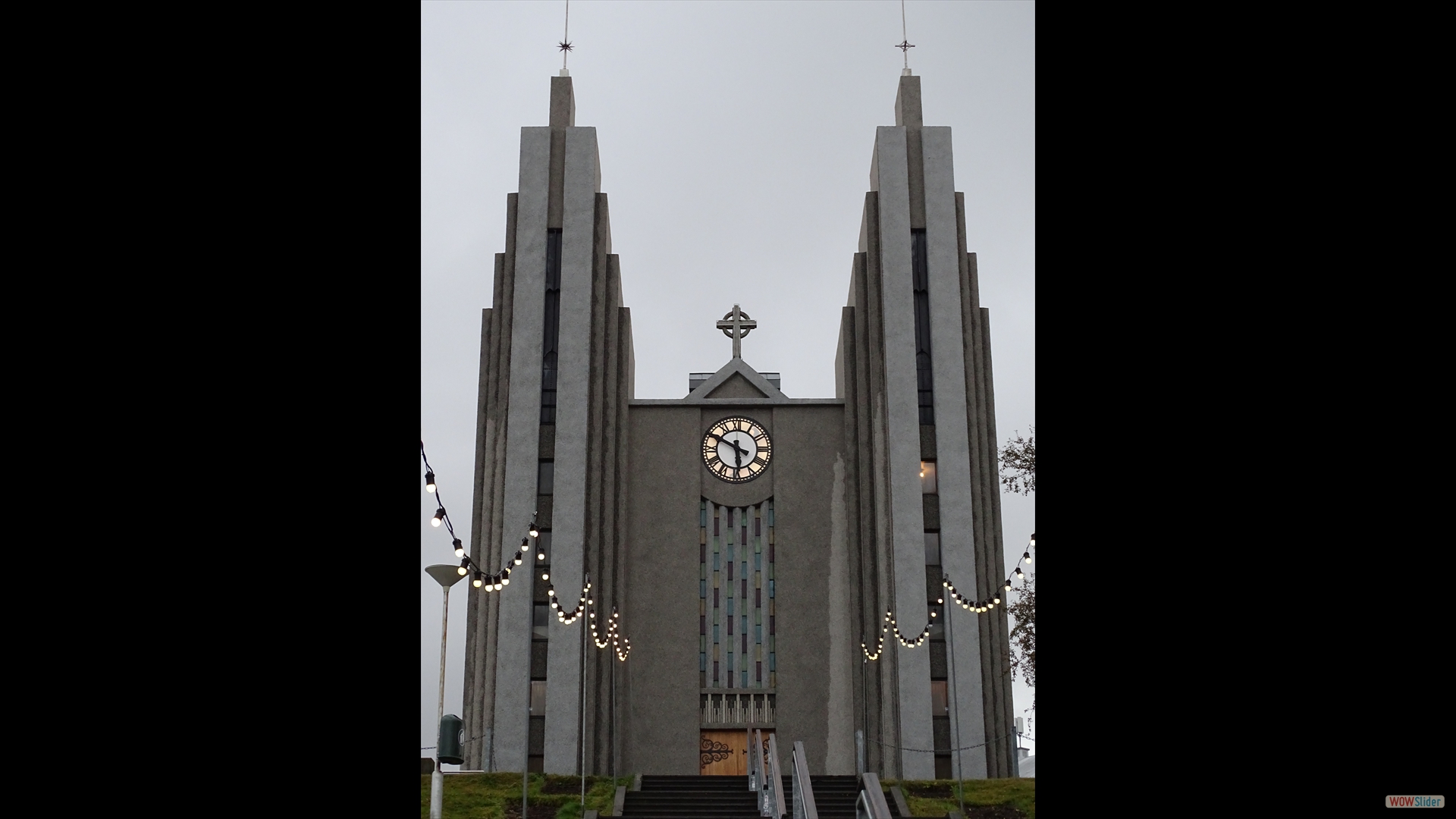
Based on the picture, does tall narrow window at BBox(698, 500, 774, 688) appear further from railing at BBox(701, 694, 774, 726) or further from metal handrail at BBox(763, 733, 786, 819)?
metal handrail at BBox(763, 733, 786, 819)

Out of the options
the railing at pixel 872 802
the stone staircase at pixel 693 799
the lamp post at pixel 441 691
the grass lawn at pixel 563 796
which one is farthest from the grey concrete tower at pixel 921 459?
the lamp post at pixel 441 691

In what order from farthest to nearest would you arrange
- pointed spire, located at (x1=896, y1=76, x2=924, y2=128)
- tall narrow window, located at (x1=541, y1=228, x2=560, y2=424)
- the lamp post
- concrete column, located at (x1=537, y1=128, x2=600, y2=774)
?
1. pointed spire, located at (x1=896, y1=76, x2=924, y2=128)
2. tall narrow window, located at (x1=541, y1=228, x2=560, y2=424)
3. concrete column, located at (x1=537, y1=128, x2=600, y2=774)
4. the lamp post

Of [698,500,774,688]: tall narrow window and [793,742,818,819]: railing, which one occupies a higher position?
[698,500,774,688]: tall narrow window

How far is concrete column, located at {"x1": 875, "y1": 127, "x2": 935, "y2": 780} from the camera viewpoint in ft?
94.5

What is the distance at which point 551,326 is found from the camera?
1260 inches

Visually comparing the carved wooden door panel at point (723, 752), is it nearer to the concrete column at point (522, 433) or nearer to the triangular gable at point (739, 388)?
the concrete column at point (522, 433)

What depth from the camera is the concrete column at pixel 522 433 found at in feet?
96.0

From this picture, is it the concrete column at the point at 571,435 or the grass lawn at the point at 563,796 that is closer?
the grass lawn at the point at 563,796

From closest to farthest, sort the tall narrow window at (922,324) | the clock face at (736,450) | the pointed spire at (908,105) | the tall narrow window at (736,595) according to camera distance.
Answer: the tall narrow window at (922,324), the tall narrow window at (736,595), the pointed spire at (908,105), the clock face at (736,450)

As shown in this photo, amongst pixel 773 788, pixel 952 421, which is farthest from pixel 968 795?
pixel 952 421

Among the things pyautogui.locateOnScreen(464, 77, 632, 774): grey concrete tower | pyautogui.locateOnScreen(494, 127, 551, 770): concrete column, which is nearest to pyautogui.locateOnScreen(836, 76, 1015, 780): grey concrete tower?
pyautogui.locateOnScreen(464, 77, 632, 774): grey concrete tower

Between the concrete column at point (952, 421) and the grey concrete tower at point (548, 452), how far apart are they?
824 centimetres

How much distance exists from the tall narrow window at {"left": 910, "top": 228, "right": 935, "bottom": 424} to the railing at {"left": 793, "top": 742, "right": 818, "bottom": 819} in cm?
1557
